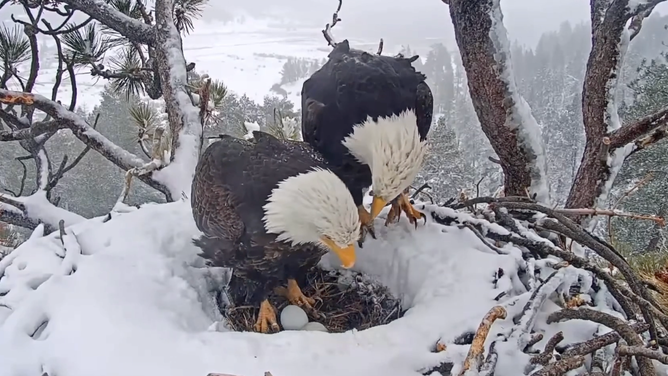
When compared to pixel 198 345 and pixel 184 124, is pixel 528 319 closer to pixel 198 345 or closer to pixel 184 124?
pixel 198 345

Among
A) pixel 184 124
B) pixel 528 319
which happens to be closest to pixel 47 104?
pixel 184 124

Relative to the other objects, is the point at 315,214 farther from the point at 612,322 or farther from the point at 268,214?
the point at 612,322

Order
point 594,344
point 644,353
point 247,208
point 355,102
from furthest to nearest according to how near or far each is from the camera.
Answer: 1. point 355,102
2. point 247,208
3. point 594,344
4. point 644,353

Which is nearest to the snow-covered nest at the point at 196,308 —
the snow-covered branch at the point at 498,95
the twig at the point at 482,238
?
the twig at the point at 482,238

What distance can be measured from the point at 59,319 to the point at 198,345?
1.18 feet

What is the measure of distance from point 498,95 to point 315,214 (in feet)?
3.92

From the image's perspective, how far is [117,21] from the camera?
10.6ft

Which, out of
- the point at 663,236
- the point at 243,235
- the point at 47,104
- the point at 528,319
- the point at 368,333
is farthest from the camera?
the point at 663,236

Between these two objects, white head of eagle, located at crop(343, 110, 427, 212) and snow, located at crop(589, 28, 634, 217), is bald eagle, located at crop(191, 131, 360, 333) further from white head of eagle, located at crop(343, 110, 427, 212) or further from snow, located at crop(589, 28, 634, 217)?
snow, located at crop(589, 28, 634, 217)

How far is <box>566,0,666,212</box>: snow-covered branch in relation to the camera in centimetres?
216

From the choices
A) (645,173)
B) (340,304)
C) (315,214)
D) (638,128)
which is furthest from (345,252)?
(645,173)

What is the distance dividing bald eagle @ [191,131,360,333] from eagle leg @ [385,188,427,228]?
34 cm

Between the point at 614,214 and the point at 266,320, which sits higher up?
the point at 614,214

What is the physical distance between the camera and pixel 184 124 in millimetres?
2941
